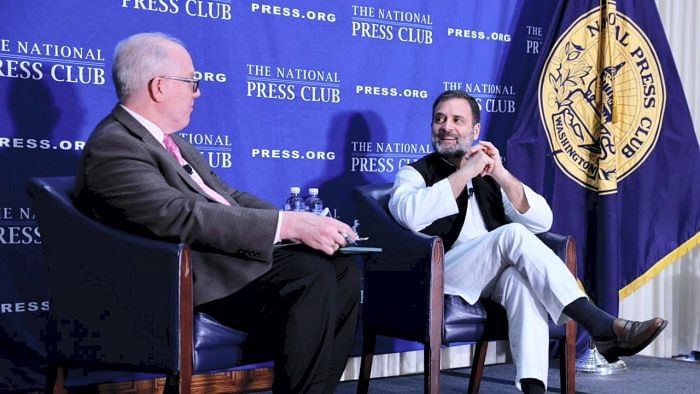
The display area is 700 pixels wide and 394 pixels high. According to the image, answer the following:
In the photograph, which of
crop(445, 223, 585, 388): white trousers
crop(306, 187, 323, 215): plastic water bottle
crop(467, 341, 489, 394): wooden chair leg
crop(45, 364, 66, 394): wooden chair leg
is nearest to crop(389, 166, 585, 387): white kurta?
crop(445, 223, 585, 388): white trousers

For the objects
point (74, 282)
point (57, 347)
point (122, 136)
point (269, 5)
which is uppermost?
point (269, 5)

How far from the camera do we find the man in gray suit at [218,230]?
2514 mm

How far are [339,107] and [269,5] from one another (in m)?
0.52

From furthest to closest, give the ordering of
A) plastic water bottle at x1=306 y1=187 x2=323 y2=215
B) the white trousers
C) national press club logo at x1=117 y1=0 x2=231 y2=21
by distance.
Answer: plastic water bottle at x1=306 y1=187 x2=323 y2=215 → national press club logo at x1=117 y1=0 x2=231 y2=21 → the white trousers

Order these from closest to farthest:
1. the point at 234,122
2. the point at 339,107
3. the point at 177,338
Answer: the point at 177,338 < the point at 234,122 < the point at 339,107

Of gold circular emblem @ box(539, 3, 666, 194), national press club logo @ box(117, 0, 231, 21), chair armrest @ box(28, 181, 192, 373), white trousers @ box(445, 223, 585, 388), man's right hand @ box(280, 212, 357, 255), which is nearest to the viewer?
chair armrest @ box(28, 181, 192, 373)

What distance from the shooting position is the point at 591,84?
4.56 m

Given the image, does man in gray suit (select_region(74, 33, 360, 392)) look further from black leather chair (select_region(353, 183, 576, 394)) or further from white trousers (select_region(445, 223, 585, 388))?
white trousers (select_region(445, 223, 585, 388))

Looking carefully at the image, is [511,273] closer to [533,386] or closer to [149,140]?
[533,386]

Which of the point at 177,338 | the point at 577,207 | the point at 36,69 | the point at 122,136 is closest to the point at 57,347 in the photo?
the point at 177,338

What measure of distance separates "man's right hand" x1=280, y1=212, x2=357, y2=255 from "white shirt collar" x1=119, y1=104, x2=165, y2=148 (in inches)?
17.5

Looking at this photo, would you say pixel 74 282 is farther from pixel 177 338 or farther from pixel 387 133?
pixel 387 133

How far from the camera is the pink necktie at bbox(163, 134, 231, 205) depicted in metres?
2.81

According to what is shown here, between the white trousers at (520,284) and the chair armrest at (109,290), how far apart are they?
1.17m
